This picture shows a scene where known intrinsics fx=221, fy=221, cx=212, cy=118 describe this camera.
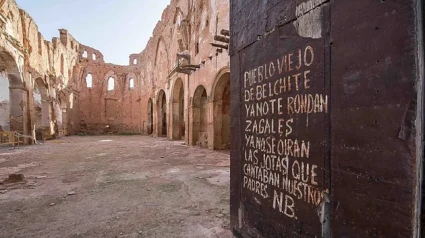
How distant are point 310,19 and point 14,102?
657 inches

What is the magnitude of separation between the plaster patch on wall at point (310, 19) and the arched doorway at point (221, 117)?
8.85 metres

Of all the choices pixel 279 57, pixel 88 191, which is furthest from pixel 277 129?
pixel 88 191

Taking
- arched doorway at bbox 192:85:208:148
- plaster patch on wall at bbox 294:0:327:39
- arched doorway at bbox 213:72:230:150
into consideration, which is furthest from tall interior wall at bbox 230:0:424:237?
arched doorway at bbox 192:85:208:148

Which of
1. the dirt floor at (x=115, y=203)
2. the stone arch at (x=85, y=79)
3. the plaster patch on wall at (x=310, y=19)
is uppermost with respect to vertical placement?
the stone arch at (x=85, y=79)

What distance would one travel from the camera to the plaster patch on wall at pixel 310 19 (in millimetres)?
1681

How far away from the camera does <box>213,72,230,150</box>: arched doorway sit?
10812 millimetres

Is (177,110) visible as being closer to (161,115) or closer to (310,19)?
(161,115)

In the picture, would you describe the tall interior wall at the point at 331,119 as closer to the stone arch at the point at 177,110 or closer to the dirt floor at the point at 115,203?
the dirt floor at the point at 115,203

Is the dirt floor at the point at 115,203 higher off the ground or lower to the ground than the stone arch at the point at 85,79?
lower

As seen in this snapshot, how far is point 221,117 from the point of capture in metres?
11.0

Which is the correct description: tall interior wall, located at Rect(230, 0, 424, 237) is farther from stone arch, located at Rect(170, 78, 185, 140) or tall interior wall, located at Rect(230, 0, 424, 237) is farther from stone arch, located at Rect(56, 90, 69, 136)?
stone arch, located at Rect(56, 90, 69, 136)

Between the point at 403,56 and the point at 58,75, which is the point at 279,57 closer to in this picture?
the point at 403,56

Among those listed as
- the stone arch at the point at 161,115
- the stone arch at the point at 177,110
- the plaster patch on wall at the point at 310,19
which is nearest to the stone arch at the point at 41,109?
the stone arch at the point at 161,115

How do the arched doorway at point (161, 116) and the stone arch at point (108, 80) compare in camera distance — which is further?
the stone arch at point (108, 80)
